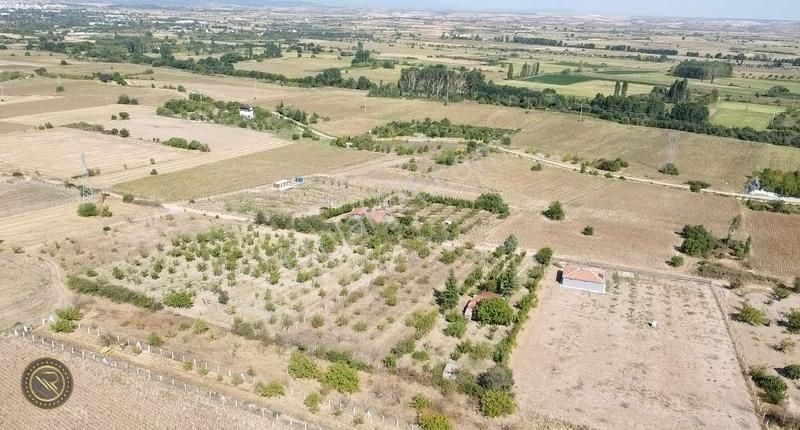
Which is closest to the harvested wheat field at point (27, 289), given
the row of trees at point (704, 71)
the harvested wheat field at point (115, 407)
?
the harvested wheat field at point (115, 407)

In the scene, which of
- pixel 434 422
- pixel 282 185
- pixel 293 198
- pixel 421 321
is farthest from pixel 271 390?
pixel 282 185

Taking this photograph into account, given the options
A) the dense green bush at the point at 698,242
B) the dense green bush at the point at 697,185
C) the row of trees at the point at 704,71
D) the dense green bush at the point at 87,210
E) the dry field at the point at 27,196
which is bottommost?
the dry field at the point at 27,196

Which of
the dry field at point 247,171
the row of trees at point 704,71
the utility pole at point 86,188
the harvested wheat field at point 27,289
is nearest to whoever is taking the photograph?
the harvested wheat field at point 27,289

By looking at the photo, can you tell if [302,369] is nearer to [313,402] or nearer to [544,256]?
[313,402]

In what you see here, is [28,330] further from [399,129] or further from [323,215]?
[399,129]

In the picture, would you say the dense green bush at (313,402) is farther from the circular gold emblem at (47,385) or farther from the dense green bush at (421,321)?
the circular gold emblem at (47,385)

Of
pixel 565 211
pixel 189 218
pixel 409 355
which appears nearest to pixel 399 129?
pixel 565 211
